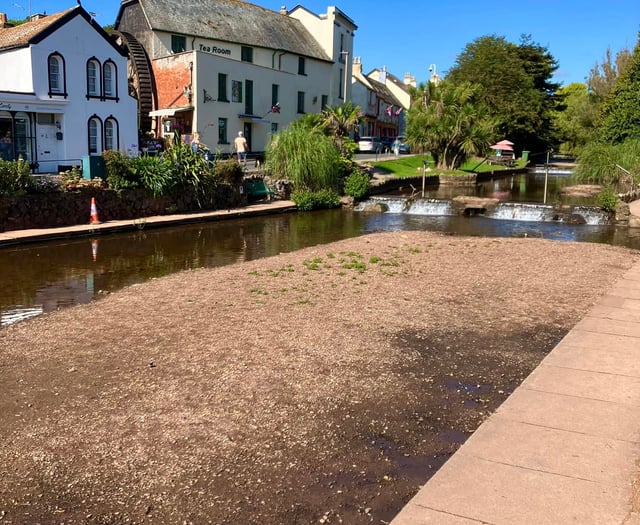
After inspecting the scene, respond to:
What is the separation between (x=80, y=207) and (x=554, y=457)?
19.4 meters

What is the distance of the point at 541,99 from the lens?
6656 cm

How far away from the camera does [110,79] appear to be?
31.9 metres

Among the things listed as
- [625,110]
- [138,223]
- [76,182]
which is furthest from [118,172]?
[625,110]

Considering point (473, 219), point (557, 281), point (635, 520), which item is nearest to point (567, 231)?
point (473, 219)

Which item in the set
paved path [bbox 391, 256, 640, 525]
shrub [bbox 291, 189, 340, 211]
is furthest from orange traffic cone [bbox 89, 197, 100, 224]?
paved path [bbox 391, 256, 640, 525]

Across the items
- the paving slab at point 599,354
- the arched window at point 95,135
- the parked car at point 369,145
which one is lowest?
the paving slab at point 599,354

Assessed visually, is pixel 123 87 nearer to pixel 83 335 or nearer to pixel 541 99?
pixel 83 335

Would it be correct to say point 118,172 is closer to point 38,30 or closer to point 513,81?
point 38,30

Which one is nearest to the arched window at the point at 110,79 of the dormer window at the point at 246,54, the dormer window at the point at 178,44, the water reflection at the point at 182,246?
the dormer window at the point at 178,44

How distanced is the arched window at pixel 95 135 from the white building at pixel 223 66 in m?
7.69

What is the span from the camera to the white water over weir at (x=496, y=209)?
83.4 ft

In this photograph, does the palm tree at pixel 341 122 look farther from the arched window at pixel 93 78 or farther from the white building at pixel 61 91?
the arched window at pixel 93 78

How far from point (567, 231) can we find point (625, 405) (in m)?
18.6

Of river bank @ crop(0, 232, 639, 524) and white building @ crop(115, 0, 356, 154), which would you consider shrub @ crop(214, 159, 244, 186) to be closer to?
white building @ crop(115, 0, 356, 154)
